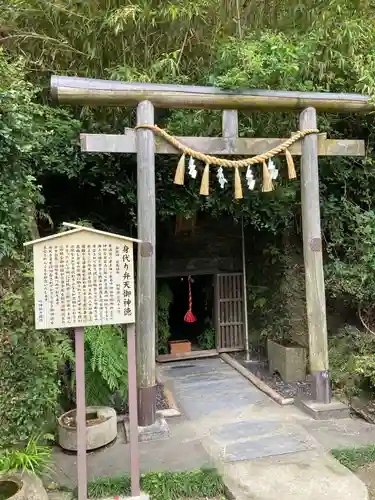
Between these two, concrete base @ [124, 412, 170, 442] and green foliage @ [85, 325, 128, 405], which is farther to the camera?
green foliage @ [85, 325, 128, 405]

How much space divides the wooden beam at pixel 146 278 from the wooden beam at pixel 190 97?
0.18m

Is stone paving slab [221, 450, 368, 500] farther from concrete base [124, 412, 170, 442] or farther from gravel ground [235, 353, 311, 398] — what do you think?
gravel ground [235, 353, 311, 398]

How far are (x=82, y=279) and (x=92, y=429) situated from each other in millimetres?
1815

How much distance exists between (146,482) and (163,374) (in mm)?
3735

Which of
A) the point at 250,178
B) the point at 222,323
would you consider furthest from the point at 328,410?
the point at 222,323

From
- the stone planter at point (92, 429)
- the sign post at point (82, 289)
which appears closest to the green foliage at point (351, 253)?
the stone planter at point (92, 429)

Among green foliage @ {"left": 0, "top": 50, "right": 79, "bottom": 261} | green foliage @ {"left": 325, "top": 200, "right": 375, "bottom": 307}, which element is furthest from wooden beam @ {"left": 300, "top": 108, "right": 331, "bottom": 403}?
green foliage @ {"left": 0, "top": 50, "right": 79, "bottom": 261}

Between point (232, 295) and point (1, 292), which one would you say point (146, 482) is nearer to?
point (1, 292)

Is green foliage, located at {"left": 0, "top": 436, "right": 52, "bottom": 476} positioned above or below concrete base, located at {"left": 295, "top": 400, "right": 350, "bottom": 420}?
above

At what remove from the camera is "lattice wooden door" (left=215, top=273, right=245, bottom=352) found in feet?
28.0

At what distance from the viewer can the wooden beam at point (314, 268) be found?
17.1 feet

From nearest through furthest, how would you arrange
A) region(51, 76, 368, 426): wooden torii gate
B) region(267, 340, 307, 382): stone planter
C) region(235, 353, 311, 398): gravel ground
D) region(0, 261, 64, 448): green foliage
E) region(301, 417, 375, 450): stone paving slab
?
region(0, 261, 64, 448): green foliage → region(301, 417, 375, 450): stone paving slab → region(51, 76, 368, 426): wooden torii gate → region(235, 353, 311, 398): gravel ground → region(267, 340, 307, 382): stone planter

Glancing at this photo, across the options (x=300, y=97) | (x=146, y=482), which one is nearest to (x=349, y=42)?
(x=300, y=97)

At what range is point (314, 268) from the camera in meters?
5.31
